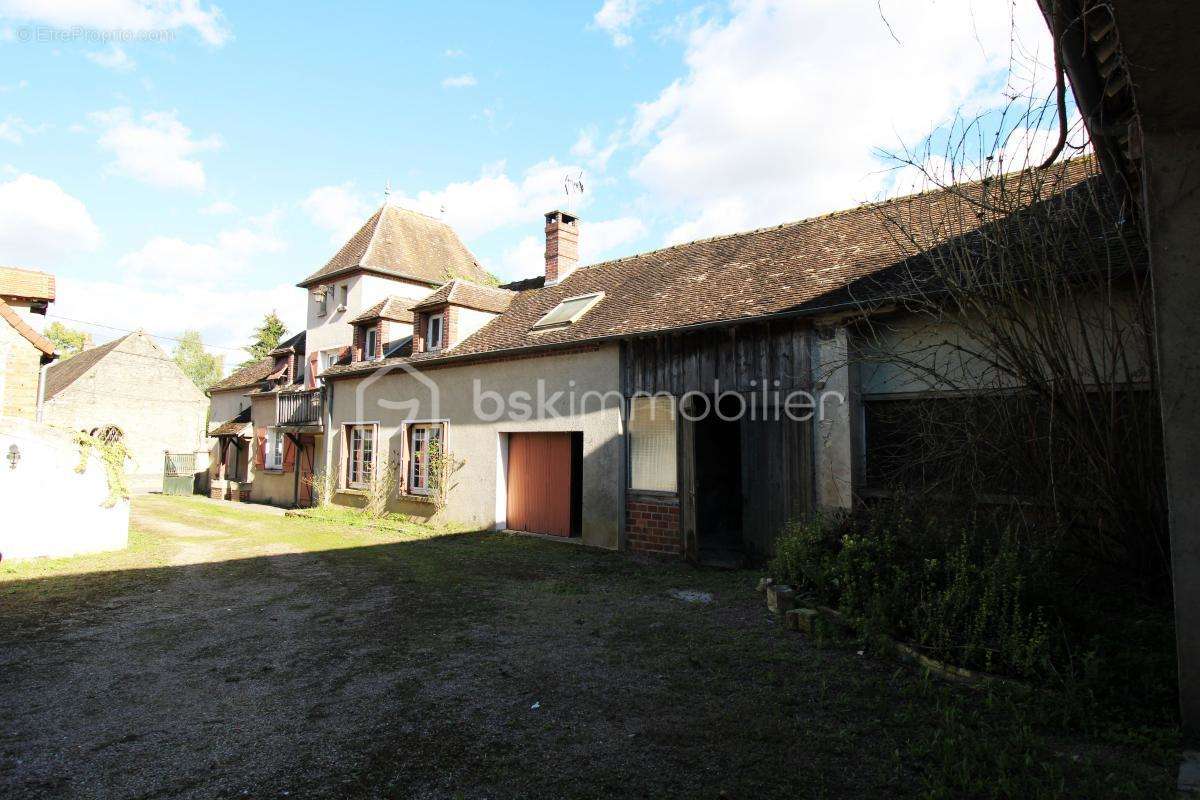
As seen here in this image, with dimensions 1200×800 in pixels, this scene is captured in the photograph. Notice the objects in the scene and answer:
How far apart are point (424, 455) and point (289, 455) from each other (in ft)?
27.9

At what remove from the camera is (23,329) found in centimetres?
1405

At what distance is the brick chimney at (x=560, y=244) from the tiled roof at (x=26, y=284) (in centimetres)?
1276

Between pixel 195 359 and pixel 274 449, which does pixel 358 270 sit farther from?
pixel 195 359

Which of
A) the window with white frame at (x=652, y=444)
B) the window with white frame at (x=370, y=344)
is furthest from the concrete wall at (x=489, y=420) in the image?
the window with white frame at (x=370, y=344)

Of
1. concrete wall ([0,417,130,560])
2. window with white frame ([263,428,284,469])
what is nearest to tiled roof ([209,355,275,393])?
window with white frame ([263,428,284,469])

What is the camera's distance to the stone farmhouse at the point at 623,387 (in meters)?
8.80

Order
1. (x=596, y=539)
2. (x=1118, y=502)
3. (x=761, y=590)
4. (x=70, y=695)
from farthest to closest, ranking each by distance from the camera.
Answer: (x=596, y=539) → (x=761, y=590) → (x=1118, y=502) → (x=70, y=695)

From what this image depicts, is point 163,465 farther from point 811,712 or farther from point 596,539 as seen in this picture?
point 811,712

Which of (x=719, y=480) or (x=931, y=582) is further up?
(x=719, y=480)

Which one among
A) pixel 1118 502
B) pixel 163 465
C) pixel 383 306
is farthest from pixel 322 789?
pixel 163 465

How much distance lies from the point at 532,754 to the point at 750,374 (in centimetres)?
682

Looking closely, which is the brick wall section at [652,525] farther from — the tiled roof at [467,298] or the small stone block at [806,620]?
the tiled roof at [467,298]

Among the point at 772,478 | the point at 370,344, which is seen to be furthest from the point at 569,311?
the point at 370,344

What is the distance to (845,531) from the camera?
22.7 feet
